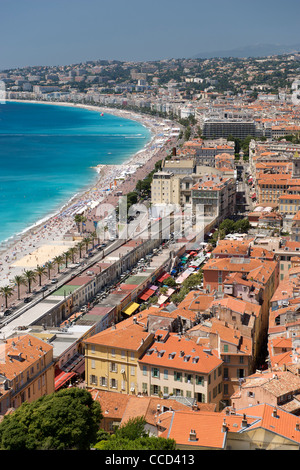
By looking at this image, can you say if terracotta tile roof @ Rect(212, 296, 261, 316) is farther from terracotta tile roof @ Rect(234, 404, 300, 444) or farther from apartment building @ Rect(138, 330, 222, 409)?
terracotta tile roof @ Rect(234, 404, 300, 444)

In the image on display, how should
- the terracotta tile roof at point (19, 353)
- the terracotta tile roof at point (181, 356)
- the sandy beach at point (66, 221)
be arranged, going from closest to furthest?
1. the terracotta tile roof at point (19, 353)
2. the terracotta tile roof at point (181, 356)
3. the sandy beach at point (66, 221)

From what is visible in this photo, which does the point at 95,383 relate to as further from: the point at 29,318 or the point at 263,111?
the point at 263,111

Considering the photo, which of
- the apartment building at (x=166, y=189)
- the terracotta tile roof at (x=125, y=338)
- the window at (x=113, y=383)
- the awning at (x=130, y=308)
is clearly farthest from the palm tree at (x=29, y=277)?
the apartment building at (x=166, y=189)

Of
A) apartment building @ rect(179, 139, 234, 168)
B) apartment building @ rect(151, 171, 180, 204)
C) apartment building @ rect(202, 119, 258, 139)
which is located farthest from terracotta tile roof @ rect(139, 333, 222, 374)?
apartment building @ rect(202, 119, 258, 139)

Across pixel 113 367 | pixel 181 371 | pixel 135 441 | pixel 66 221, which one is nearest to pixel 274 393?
pixel 181 371

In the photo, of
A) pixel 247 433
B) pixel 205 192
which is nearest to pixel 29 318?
pixel 247 433

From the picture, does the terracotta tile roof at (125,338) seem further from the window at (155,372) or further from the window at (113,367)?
the window at (155,372)
